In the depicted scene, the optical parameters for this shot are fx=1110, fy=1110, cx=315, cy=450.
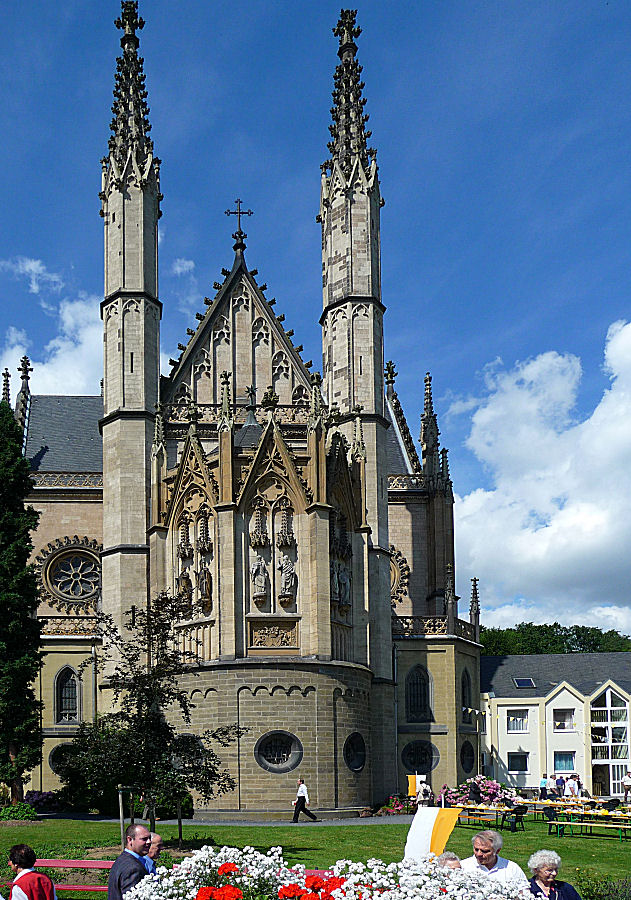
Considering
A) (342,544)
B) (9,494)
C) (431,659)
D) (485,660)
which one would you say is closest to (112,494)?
(9,494)

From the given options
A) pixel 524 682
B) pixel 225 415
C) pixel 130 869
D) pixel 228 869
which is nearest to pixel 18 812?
pixel 225 415

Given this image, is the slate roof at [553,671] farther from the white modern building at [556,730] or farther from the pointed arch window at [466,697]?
the pointed arch window at [466,697]

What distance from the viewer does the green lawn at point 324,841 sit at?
2317cm

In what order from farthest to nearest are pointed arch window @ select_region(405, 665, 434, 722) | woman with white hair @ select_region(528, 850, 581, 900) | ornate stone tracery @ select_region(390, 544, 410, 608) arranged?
1. ornate stone tracery @ select_region(390, 544, 410, 608)
2. pointed arch window @ select_region(405, 665, 434, 722)
3. woman with white hair @ select_region(528, 850, 581, 900)

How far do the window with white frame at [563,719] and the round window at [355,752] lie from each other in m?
22.3

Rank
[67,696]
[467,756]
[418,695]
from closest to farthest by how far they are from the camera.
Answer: [67,696], [418,695], [467,756]

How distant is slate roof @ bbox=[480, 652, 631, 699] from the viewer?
5853cm

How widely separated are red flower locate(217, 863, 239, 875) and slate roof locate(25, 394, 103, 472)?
3993cm

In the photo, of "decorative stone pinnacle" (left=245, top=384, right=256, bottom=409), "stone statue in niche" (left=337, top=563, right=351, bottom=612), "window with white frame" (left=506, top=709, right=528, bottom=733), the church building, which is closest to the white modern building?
"window with white frame" (left=506, top=709, right=528, bottom=733)

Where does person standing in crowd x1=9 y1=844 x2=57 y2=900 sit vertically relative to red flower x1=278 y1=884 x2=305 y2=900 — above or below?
above

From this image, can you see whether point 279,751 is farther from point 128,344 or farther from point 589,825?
point 128,344

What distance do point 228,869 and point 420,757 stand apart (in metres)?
35.9

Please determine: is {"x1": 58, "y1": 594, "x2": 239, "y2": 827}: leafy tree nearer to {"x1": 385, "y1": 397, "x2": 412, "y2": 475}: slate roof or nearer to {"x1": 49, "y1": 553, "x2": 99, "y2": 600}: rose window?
{"x1": 49, "y1": 553, "x2": 99, "y2": 600}: rose window

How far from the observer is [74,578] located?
4769 cm
